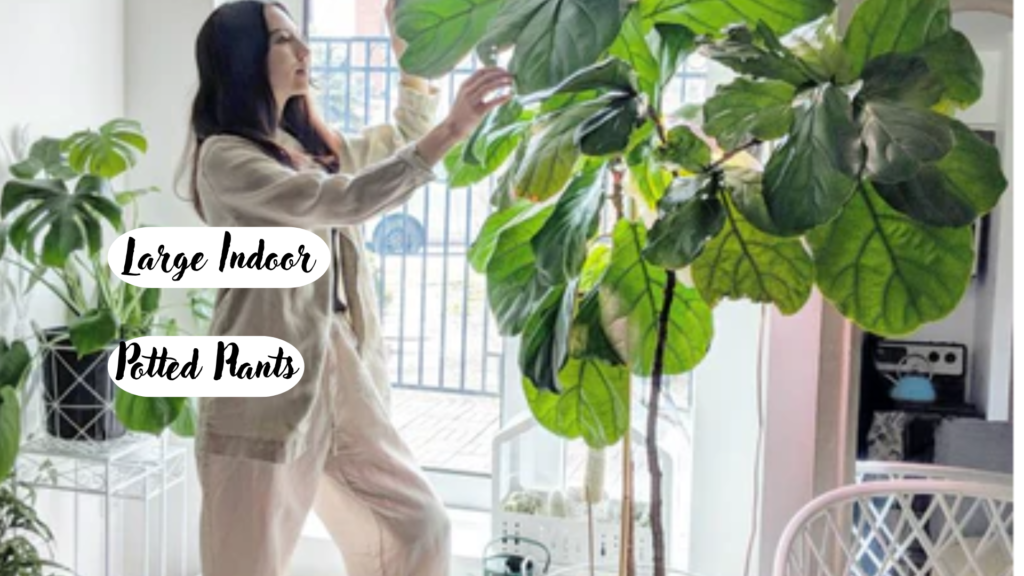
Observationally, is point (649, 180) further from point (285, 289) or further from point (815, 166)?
point (285, 289)

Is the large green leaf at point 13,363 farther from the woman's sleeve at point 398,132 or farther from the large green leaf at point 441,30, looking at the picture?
the large green leaf at point 441,30

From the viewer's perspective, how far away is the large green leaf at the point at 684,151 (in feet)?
2.63

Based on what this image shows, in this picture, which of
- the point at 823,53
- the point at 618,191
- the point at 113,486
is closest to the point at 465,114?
the point at 618,191

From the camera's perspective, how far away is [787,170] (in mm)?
663

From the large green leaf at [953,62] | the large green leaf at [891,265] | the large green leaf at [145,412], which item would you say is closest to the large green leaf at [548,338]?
the large green leaf at [891,265]

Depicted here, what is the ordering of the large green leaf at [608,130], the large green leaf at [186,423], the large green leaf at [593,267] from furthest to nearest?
the large green leaf at [186,423]
the large green leaf at [593,267]
the large green leaf at [608,130]

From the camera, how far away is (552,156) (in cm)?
77

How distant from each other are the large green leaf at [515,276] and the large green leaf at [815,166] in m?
0.24

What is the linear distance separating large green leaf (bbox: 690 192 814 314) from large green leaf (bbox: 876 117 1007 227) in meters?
0.11

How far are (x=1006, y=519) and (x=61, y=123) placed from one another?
1409 millimetres

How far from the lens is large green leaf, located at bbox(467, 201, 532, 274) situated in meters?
0.96

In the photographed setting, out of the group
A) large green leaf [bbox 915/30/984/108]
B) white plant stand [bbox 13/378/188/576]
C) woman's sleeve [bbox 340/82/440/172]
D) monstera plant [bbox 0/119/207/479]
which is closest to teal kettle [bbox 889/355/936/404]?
large green leaf [bbox 915/30/984/108]

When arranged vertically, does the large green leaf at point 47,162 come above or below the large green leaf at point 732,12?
below

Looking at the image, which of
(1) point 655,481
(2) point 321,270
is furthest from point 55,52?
(1) point 655,481
